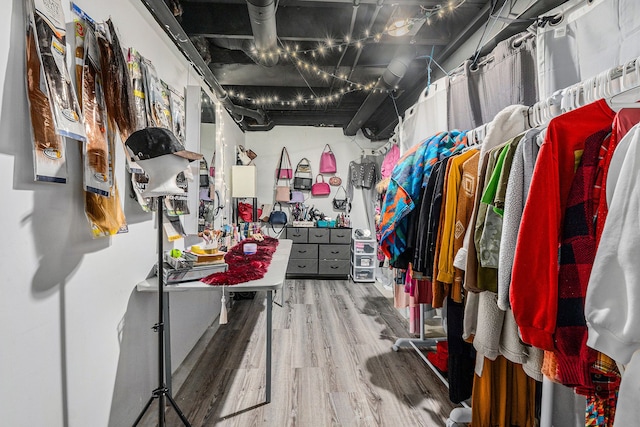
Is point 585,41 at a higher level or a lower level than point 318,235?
higher

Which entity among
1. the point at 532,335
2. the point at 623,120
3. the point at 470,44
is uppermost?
the point at 470,44

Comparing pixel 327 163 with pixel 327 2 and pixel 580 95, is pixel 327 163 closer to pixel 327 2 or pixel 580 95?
pixel 327 2

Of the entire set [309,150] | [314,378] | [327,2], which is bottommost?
[314,378]

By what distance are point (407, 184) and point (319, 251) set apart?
10.5 ft

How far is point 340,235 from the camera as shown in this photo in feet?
15.5

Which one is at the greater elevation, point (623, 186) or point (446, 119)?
point (446, 119)

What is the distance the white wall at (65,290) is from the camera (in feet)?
2.90

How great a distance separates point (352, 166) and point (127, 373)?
13.6 feet

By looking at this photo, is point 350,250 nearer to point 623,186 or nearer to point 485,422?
point 485,422

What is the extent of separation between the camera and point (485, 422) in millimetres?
1443

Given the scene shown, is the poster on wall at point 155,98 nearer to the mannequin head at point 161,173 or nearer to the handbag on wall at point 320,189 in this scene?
the mannequin head at point 161,173

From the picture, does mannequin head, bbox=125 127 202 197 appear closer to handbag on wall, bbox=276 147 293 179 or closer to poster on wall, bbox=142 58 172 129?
poster on wall, bbox=142 58 172 129

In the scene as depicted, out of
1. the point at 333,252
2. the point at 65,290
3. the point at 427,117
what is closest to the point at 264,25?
the point at 427,117

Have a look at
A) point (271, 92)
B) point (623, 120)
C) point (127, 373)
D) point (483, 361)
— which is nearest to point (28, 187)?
point (127, 373)
